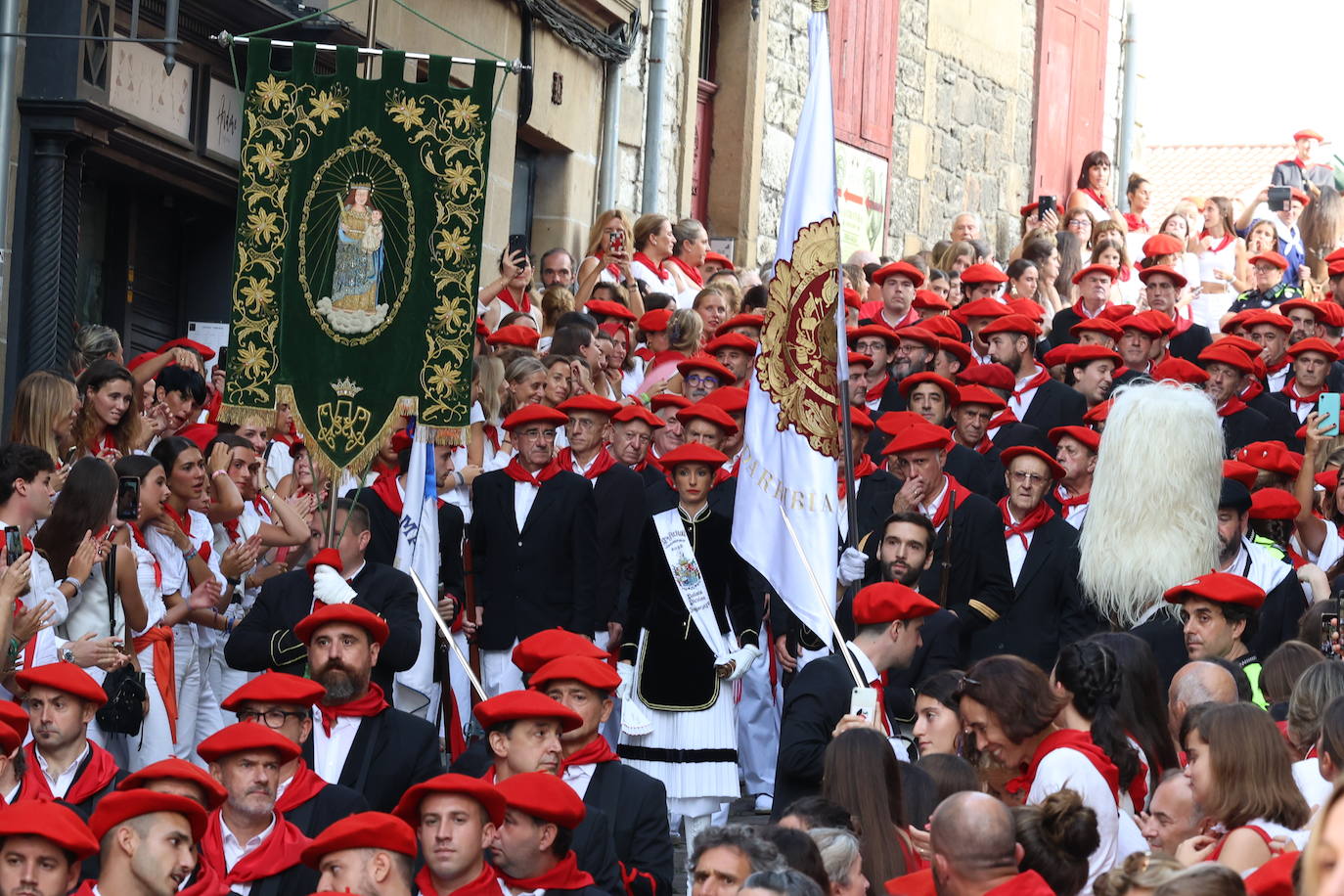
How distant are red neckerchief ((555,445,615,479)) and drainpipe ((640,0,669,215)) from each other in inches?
371

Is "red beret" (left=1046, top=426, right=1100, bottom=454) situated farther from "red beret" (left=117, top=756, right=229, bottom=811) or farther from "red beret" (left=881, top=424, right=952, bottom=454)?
"red beret" (left=117, top=756, right=229, bottom=811)

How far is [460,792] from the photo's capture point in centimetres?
663

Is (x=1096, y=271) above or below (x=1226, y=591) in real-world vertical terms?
above

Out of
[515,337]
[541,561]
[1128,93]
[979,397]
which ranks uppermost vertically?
[1128,93]

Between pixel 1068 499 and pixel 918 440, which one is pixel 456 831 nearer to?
pixel 918 440

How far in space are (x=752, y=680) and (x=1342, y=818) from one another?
828 cm

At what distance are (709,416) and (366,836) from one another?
16.5ft

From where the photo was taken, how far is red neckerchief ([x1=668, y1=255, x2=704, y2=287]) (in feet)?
56.2

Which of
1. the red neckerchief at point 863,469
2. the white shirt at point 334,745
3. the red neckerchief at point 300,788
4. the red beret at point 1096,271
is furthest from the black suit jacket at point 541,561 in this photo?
the red beret at point 1096,271

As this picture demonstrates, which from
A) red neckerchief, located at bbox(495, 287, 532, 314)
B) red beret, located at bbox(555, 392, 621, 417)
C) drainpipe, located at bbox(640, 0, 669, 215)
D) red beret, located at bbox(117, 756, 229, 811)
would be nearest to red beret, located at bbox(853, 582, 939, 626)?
red beret, located at bbox(117, 756, 229, 811)

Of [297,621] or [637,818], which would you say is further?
[297,621]

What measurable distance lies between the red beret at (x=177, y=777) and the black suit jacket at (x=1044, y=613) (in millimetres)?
4123

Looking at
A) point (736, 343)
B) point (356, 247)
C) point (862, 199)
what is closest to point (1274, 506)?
point (736, 343)

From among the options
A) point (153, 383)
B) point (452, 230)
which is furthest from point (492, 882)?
point (153, 383)
